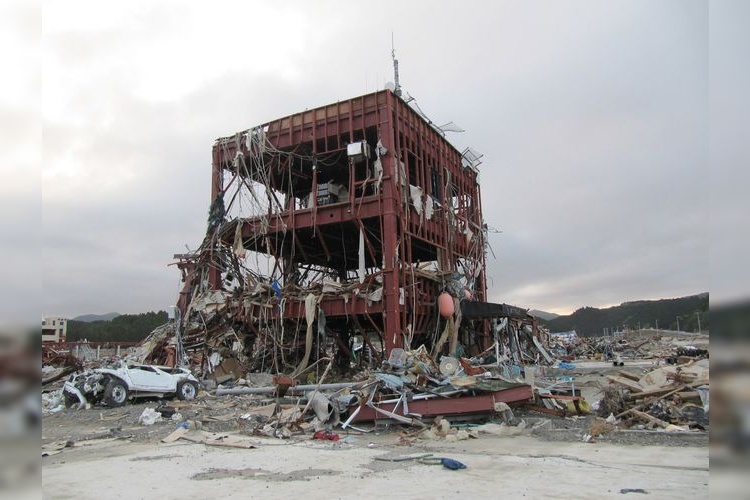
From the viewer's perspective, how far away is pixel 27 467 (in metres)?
2.07

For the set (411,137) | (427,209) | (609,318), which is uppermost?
(411,137)

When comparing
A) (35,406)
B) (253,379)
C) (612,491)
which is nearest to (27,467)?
(35,406)

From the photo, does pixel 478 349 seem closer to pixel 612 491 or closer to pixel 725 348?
pixel 612 491

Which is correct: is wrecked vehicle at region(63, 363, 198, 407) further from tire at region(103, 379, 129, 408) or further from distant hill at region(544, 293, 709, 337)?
distant hill at region(544, 293, 709, 337)

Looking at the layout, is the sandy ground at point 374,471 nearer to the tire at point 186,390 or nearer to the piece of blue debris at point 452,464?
the piece of blue debris at point 452,464

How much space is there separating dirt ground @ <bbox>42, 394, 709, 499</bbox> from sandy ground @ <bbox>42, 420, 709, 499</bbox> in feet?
0.05

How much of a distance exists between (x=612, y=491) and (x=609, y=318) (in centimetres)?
12435

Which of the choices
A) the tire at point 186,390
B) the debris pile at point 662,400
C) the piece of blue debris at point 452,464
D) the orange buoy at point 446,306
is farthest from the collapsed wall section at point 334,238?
the piece of blue debris at point 452,464

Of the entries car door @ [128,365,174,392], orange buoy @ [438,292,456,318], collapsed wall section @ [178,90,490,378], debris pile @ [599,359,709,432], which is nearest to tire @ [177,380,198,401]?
car door @ [128,365,174,392]

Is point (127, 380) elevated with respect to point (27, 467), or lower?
lower

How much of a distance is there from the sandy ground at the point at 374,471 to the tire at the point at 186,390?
25.3 ft

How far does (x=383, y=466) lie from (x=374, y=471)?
41cm

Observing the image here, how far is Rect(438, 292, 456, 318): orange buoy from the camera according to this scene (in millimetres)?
25125

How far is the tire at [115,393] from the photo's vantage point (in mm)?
17469
